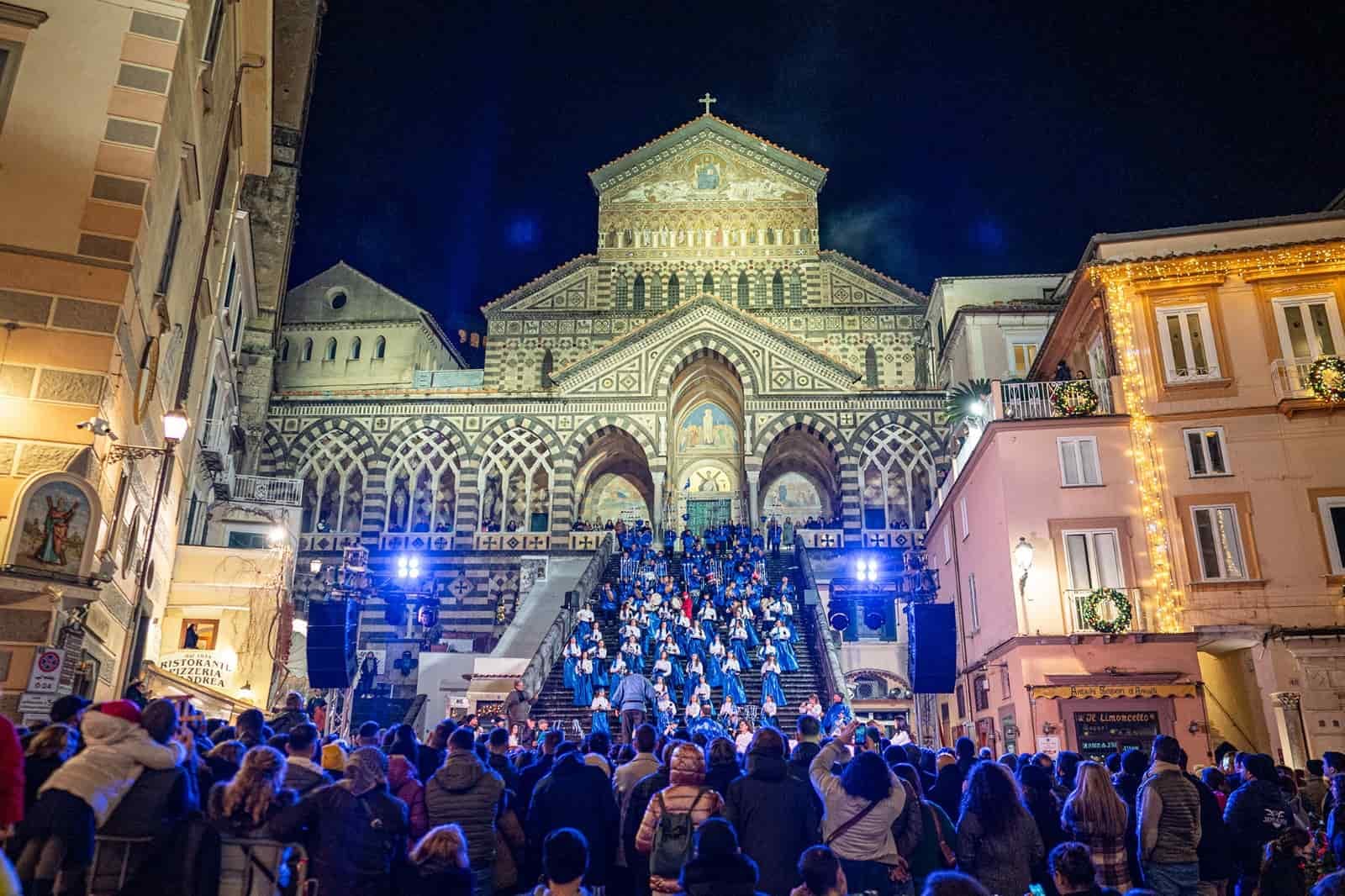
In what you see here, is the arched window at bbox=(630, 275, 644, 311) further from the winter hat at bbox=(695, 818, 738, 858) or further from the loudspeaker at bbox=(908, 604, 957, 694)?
the winter hat at bbox=(695, 818, 738, 858)

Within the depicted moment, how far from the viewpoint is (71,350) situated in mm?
11219

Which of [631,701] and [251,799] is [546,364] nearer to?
[631,701]

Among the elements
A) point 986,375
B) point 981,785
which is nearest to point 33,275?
point 981,785

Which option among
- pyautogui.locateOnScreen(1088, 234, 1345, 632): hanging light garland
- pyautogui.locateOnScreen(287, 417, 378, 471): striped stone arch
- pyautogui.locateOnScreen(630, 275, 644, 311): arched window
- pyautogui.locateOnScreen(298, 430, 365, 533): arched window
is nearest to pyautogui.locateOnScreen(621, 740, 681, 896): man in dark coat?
pyautogui.locateOnScreen(1088, 234, 1345, 632): hanging light garland

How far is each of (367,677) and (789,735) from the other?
44.5ft

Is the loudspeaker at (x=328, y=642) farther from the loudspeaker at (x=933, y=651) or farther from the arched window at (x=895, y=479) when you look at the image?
the arched window at (x=895, y=479)

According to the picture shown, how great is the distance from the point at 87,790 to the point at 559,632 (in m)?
18.9

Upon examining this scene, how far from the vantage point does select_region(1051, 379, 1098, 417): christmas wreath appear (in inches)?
771

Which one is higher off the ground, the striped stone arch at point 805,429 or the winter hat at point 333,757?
the striped stone arch at point 805,429

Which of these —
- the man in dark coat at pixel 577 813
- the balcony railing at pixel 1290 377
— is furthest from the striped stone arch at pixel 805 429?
the man in dark coat at pixel 577 813

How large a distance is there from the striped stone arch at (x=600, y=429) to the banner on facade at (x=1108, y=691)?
19028 millimetres

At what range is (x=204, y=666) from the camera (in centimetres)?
2202

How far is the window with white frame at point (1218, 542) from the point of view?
17.9m

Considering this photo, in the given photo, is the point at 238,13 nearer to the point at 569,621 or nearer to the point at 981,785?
the point at 569,621
